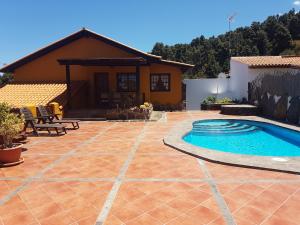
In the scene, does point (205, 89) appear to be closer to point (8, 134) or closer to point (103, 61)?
point (103, 61)

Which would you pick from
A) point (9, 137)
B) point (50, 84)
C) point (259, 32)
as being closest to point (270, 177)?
point (9, 137)

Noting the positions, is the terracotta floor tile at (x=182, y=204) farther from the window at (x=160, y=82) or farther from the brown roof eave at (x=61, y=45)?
the window at (x=160, y=82)

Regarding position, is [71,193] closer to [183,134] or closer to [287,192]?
[287,192]

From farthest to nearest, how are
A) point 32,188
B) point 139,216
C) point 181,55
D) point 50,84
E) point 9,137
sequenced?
point 181,55 < point 50,84 < point 9,137 < point 32,188 < point 139,216

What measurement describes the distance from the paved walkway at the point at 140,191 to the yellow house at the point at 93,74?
11.4 metres

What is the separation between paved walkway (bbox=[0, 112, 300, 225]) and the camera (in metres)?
4.02

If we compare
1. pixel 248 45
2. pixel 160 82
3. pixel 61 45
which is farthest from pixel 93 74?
pixel 248 45

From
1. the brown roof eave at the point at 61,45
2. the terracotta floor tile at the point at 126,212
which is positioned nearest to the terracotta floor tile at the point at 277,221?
the terracotta floor tile at the point at 126,212

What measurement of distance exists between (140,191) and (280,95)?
11759 millimetres

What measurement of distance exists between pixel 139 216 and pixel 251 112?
45.8 ft

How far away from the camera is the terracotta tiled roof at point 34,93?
1638 cm

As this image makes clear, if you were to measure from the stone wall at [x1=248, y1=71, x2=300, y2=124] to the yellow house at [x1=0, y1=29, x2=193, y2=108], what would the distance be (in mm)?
5686

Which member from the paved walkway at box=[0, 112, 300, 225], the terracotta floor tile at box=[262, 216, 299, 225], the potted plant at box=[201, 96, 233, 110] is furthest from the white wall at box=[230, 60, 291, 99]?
the terracotta floor tile at box=[262, 216, 299, 225]

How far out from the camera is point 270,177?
5.54m
